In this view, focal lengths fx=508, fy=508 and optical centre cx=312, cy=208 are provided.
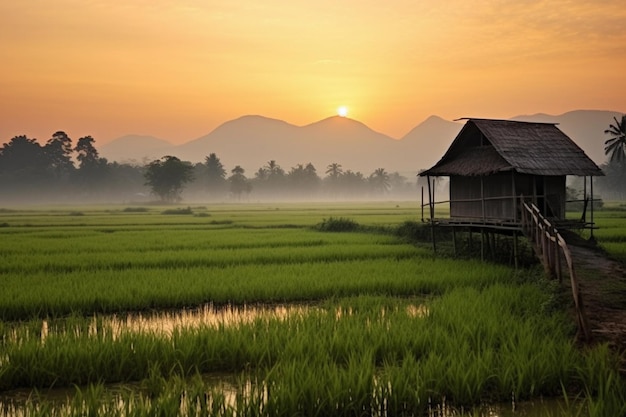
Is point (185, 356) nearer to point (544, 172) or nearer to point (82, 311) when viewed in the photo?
point (82, 311)

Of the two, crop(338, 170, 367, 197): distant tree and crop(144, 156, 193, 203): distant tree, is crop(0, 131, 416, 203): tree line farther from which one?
crop(338, 170, 367, 197): distant tree

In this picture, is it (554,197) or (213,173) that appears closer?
(554,197)

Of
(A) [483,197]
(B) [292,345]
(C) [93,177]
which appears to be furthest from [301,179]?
(B) [292,345]

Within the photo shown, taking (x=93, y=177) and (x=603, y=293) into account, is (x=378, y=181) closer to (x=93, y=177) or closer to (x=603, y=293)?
(x=93, y=177)

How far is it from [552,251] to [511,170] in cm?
510

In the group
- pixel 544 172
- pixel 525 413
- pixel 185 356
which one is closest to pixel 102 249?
pixel 185 356

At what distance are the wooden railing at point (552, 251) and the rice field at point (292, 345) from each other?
0.38 m

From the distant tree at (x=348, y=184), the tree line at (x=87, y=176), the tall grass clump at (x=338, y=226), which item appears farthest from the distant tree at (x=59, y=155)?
the tall grass clump at (x=338, y=226)

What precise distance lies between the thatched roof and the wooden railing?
6.37 feet

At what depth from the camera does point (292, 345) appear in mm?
7074

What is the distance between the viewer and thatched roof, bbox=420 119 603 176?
16438 mm

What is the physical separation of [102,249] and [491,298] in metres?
15.0

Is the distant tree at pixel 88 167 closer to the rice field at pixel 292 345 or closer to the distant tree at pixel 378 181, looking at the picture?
the distant tree at pixel 378 181

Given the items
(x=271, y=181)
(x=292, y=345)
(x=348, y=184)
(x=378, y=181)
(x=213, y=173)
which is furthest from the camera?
(x=378, y=181)
